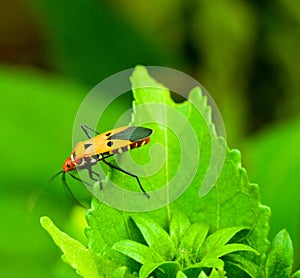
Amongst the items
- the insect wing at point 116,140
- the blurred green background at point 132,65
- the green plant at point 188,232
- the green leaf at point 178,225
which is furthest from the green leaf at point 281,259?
the blurred green background at point 132,65

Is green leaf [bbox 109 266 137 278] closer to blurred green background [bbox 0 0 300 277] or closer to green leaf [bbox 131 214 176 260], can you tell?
green leaf [bbox 131 214 176 260]

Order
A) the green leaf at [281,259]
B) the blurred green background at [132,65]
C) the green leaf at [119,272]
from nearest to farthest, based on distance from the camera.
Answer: the green leaf at [119,272]
the green leaf at [281,259]
the blurred green background at [132,65]

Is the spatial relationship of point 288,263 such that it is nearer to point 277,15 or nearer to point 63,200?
point 63,200

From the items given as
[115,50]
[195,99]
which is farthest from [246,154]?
[195,99]

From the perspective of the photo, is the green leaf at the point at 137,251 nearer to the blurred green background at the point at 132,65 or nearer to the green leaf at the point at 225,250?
the green leaf at the point at 225,250

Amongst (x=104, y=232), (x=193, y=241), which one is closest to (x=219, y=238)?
(x=193, y=241)
